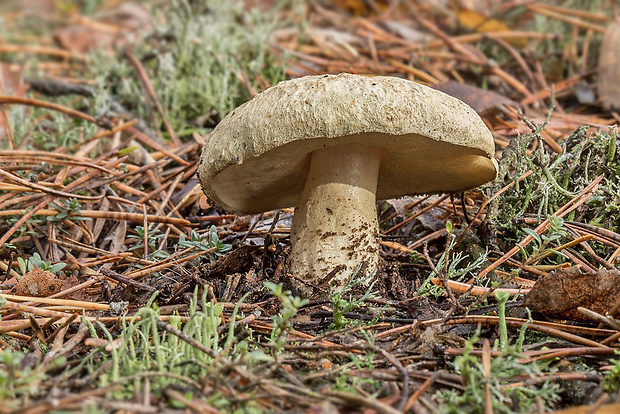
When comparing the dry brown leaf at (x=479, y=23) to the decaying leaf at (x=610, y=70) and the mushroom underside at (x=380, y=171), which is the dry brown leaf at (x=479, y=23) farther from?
the mushroom underside at (x=380, y=171)

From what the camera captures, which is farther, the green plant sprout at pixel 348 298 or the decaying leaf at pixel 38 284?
the decaying leaf at pixel 38 284

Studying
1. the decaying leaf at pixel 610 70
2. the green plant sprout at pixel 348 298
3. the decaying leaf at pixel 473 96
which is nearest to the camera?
the green plant sprout at pixel 348 298

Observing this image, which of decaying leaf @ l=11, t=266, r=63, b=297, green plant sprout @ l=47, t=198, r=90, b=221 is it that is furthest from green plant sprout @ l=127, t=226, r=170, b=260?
decaying leaf @ l=11, t=266, r=63, b=297

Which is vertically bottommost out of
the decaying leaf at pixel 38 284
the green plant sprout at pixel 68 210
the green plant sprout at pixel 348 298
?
the green plant sprout at pixel 348 298

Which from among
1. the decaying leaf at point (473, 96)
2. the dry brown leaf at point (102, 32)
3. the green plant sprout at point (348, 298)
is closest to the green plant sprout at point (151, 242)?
the green plant sprout at point (348, 298)

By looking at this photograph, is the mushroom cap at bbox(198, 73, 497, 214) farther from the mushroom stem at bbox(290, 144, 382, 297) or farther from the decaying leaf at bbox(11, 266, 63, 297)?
the decaying leaf at bbox(11, 266, 63, 297)

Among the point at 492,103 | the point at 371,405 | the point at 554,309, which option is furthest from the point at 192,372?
the point at 492,103

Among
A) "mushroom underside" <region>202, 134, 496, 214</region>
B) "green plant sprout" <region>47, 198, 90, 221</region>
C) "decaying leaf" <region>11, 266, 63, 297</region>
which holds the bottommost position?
"decaying leaf" <region>11, 266, 63, 297</region>

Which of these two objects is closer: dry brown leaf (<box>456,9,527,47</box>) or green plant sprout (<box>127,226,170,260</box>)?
green plant sprout (<box>127,226,170,260</box>)
